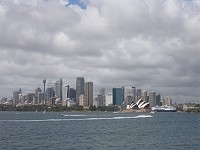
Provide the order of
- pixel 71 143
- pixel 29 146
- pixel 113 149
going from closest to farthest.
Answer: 1. pixel 113 149
2. pixel 29 146
3. pixel 71 143

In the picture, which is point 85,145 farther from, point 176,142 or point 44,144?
point 176,142

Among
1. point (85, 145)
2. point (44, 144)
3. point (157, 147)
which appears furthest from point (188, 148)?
point (44, 144)

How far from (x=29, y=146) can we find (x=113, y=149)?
40.0ft

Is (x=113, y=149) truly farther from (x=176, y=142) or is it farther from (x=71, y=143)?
(x=176, y=142)

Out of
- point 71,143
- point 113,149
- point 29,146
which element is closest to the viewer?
point 113,149

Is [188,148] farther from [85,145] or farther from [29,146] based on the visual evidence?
[29,146]

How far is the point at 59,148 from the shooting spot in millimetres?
55656

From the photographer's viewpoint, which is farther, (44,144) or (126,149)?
(44,144)

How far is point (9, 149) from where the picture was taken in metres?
54.1

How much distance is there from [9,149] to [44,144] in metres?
7.12

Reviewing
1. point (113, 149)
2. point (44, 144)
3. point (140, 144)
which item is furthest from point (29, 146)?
point (140, 144)

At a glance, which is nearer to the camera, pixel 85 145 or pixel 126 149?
pixel 126 149

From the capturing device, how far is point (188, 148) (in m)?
56.4

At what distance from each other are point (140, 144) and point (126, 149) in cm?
687
